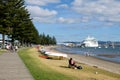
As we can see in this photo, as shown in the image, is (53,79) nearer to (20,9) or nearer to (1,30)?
(1,30)

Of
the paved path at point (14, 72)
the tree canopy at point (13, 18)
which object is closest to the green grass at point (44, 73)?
the paved path at point (14, 72)

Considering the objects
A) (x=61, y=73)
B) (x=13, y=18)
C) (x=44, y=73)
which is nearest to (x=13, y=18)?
(x=13, y=18)

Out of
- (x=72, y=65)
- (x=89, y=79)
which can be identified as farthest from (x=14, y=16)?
(x=89, y=79)

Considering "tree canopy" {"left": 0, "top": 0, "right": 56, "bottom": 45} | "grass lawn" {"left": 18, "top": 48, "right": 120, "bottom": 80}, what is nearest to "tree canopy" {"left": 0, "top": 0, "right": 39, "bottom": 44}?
"tree canopy" {"left": 0, "top": 0, "right": 56, "bottom": 45}

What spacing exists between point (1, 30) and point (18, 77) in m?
42.9

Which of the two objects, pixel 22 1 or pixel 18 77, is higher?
pixel 22 1

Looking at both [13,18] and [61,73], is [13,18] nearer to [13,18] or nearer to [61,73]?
[13,18]

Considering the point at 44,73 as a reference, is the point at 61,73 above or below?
below

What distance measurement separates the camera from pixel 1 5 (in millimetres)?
59594

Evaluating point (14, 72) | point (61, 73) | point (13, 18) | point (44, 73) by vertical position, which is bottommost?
point (61, 73)

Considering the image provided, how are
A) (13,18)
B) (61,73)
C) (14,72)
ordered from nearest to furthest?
1. (14,72)
2. (61,73)
3. (13,18)

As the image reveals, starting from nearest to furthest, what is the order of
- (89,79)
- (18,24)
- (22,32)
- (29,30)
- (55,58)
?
(89,79), (55,58), (18,24), (22,32), (29,30)

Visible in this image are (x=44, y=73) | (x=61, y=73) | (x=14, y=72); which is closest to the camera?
(x=14, y=72)

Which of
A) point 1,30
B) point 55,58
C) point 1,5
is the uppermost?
point 1,5
